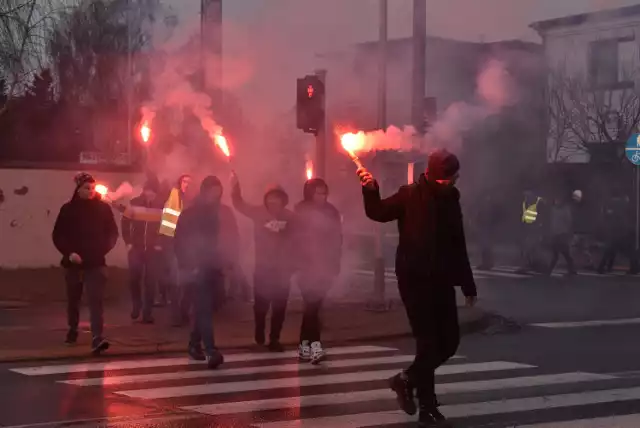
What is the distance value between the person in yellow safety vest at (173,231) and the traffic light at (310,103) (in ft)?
4.89

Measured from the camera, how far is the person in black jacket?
39.1 feet

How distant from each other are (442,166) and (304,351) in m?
3.40

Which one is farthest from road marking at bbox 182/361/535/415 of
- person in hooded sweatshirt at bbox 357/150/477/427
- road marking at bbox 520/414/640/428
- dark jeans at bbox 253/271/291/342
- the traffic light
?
the traffic light

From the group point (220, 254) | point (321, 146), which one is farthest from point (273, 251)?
point (321, 146)

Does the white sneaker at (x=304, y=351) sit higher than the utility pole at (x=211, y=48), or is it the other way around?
the utility pole at (x=211, y=48)

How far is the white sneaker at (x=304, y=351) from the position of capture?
31.3 ft

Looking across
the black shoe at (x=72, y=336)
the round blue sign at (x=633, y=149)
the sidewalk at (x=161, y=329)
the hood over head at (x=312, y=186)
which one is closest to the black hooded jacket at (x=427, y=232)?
the hood over head at (x=312, y=186)

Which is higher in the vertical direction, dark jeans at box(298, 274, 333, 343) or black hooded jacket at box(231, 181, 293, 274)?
black hooded jacket at box(231, 181, 293, 274)

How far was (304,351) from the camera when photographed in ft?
31.5

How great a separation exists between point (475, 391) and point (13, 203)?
9765 millimetres

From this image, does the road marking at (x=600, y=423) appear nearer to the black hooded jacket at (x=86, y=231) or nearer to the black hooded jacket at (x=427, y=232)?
the black hooded jacket at (x=427, y=232)

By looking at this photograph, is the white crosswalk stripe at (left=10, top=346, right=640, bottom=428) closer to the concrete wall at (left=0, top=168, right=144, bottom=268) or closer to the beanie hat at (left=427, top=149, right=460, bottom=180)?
the beanie hat at (left=427, top=149, right=460, bottom=180)

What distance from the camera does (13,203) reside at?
1608 centimetres

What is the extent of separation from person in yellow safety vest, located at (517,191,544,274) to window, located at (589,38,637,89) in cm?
928
